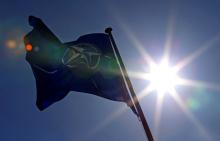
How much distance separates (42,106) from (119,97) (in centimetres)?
263

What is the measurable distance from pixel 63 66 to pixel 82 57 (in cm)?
74

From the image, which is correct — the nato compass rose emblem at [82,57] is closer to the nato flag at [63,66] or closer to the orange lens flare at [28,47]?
the nato flag at [63,66]

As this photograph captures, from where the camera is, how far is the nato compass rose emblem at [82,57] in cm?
1212

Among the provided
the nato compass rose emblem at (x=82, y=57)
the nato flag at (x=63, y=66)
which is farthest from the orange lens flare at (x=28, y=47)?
the nato compass rose emblem at (x=82, y=57)

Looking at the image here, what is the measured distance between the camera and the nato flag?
1205cm

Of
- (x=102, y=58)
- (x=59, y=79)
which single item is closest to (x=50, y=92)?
(x=59, y=79)

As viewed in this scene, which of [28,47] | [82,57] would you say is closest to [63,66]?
[82,57]

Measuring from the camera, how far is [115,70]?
11.9m

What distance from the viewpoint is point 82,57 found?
12.3 meters

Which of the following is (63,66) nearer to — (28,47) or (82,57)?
(82,57)

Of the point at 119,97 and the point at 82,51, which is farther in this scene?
the point at 82,51

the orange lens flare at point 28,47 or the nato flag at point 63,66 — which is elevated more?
the orange lens flare at point 28,47

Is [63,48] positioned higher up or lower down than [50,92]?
higher up

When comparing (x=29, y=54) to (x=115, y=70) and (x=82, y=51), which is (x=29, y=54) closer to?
(x=82, y=51)
